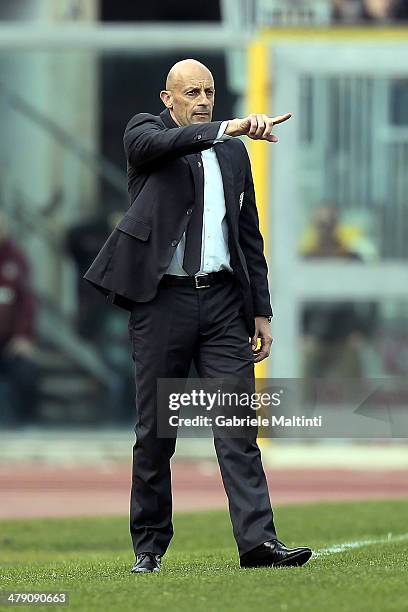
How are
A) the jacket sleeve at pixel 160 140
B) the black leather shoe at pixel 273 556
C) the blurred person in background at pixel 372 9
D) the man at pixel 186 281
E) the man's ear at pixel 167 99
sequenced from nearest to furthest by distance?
the jacket sleeve at pixel 160 140, the black leather shoe at pixel 273 556, the man at pixel 186 281, the man's ear at pixel 167 99, the blurred person in background at pixel 372 9

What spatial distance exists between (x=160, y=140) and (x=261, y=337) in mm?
918

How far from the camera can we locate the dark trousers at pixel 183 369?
643cm

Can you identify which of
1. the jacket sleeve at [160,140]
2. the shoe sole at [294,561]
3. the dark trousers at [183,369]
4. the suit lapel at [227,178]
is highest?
the jacket sleeve at [160,140]

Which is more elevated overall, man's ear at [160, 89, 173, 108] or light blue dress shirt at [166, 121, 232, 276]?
man's ear at [160, 89, 173, 108]

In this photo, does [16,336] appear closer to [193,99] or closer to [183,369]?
[183,369]

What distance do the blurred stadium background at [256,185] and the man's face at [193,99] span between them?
26.3ft

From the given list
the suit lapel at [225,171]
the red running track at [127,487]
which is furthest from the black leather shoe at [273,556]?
the red running track at [127,487]

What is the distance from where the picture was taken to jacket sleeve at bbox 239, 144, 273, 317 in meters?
6.63

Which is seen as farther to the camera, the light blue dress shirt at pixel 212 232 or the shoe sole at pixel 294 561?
the light blue dress shirt at pixel 212 232

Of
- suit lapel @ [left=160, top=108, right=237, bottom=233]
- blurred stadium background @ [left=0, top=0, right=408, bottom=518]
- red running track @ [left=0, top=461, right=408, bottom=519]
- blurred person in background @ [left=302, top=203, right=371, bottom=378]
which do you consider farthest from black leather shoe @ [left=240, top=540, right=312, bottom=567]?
blurred person in background @ [left=302, top=203, right=371, bottom=378]

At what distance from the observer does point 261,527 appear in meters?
6.36

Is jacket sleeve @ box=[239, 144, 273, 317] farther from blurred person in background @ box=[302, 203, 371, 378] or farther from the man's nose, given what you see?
blurred person in background @ box=[302, 203, 371, 378]

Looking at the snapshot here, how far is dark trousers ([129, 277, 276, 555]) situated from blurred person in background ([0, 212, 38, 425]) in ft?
28.1

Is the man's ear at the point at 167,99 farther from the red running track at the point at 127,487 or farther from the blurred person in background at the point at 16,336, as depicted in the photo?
the blurred person in background at the point at 16,336
